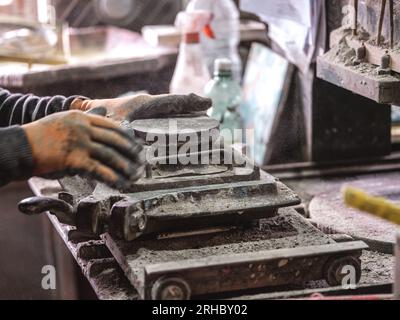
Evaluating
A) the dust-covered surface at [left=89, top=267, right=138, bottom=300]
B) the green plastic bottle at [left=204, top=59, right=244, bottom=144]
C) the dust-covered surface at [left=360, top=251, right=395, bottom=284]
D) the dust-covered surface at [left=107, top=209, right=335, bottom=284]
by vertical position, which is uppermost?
the green plastic bottle at [left=204, top=59, right=244, bottom=144]

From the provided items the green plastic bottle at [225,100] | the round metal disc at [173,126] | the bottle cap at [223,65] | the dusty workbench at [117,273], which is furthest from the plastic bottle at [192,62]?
the dusty workbench at [117,273]

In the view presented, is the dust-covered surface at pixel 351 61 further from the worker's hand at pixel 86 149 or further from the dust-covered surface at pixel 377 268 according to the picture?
the worker's hand at pixel 86 149

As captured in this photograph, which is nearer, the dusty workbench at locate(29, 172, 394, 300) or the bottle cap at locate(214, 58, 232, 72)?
the dusty workbench at locate(29, 172, 394, 300)

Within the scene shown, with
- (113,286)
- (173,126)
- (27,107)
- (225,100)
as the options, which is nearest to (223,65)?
(225,100)

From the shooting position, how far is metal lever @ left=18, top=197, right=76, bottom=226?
74.3 inches

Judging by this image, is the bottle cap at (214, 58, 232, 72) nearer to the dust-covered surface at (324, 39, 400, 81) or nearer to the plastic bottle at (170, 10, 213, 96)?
the plastic bottle at (170, 10, 213, 96)

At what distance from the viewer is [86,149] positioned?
176 cm

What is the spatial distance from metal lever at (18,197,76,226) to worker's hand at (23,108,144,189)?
119mm

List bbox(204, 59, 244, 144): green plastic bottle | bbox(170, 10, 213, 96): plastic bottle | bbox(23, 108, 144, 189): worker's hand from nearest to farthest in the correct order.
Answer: bbox(23, 108, 144, 189): worker's hand
bbox(204, 59, 244, 144): green plastic bottle
bbox(170, 10, 213, 96): plastic bottle

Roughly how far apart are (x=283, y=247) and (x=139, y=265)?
0.37 metres

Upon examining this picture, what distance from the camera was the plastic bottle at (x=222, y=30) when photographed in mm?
3951

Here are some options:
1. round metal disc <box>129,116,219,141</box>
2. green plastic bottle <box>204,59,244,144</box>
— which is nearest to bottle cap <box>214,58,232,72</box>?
green plastic bottle <box>204,59,244,144</box>

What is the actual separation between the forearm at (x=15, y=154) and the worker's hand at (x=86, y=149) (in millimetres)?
16

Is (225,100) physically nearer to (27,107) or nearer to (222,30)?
(222,30)
